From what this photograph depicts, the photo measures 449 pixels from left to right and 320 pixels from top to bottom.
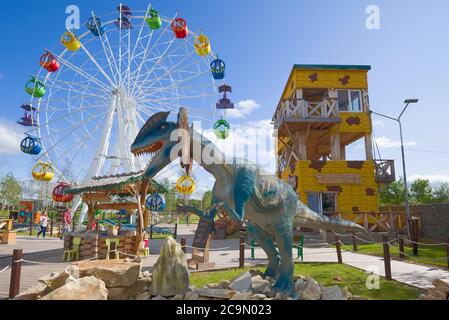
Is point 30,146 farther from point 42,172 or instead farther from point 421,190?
point 421,190

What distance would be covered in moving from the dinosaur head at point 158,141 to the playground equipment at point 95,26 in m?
17.4

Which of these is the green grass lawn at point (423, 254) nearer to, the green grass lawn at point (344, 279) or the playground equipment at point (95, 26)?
the green grass lawn at point (344, 279)

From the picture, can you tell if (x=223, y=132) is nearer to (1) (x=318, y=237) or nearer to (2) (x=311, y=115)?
(2) (x=311, y=115)

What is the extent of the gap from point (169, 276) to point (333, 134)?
1231 cm

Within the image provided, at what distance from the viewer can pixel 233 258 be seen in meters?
Result: 9.11

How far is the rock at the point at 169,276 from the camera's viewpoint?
4.00 m

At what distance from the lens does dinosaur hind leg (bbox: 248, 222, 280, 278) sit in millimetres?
4715

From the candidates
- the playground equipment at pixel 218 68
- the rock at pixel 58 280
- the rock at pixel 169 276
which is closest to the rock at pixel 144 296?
the rock at pixel 169 276

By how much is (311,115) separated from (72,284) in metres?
12.4

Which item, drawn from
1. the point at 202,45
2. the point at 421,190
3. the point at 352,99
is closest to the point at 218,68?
the point at 202,45

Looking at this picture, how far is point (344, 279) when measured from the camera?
5.93m
